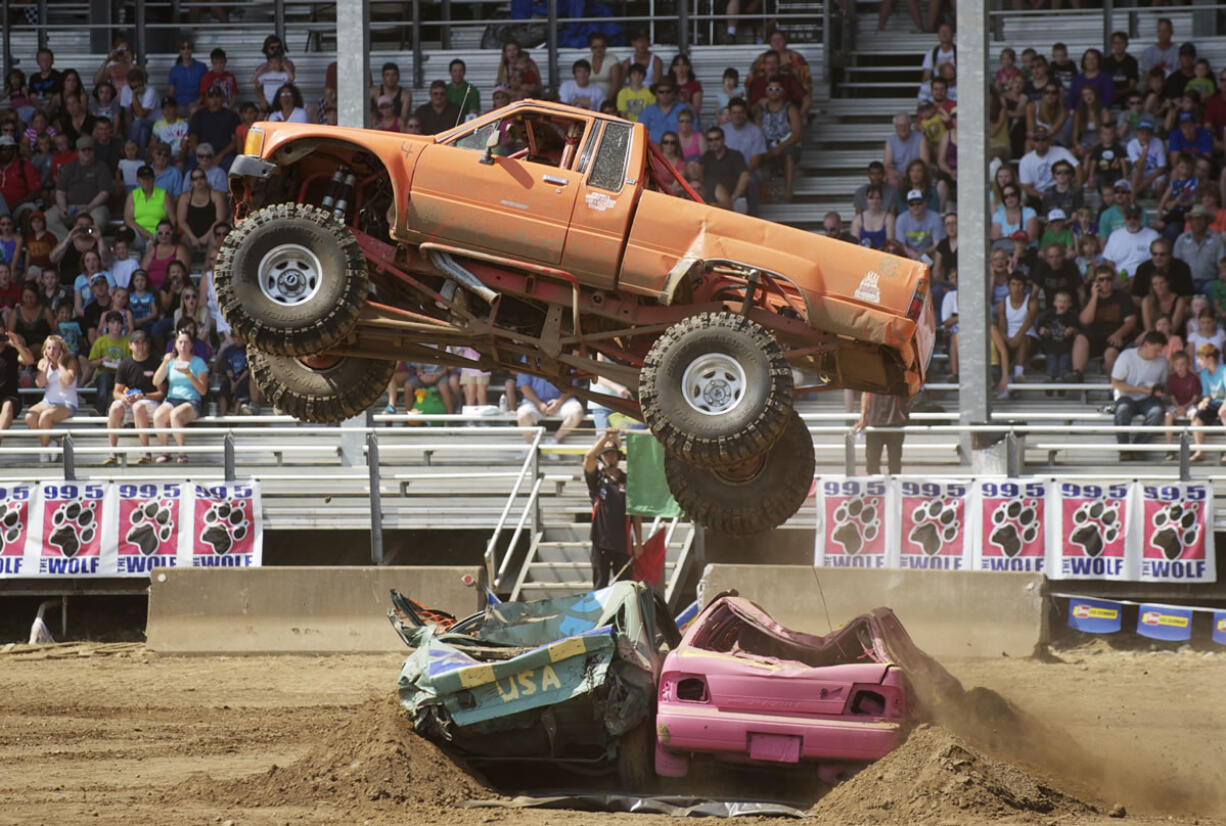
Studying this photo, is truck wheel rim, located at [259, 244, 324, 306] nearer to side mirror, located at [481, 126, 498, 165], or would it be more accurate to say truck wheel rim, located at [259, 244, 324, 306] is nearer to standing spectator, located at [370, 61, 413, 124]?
side mirror, located at [481, 126, 498, 165]

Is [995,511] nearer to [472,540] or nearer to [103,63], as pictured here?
[472,540]

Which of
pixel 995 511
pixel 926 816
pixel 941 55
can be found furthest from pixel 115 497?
pixel 941 55

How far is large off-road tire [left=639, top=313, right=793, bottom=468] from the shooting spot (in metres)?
9.65

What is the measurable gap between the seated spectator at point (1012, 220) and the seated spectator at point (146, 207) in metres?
8.59

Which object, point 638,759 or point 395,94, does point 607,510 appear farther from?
point 395,94

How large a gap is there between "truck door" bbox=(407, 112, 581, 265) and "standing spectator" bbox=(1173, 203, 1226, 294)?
976cm

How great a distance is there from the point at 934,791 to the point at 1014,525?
19.5 ft

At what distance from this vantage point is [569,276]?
10.1 meters

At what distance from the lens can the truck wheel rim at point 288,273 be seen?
9922mm

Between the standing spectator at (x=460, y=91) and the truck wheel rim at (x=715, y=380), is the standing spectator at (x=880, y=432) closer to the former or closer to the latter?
the truck wheel rim at (x=715, y=380)

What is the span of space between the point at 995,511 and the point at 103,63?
14.5 m

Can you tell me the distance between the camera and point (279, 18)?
2309 centimetres

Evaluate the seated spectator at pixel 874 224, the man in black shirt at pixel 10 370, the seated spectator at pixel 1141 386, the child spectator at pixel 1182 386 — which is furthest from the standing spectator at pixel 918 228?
the man in black shirt at pixel 10 370

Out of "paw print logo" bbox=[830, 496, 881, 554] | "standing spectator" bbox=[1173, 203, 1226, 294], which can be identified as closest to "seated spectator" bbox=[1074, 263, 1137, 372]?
"standing spectator" bbox=[1173, 203, 1226, 294]
